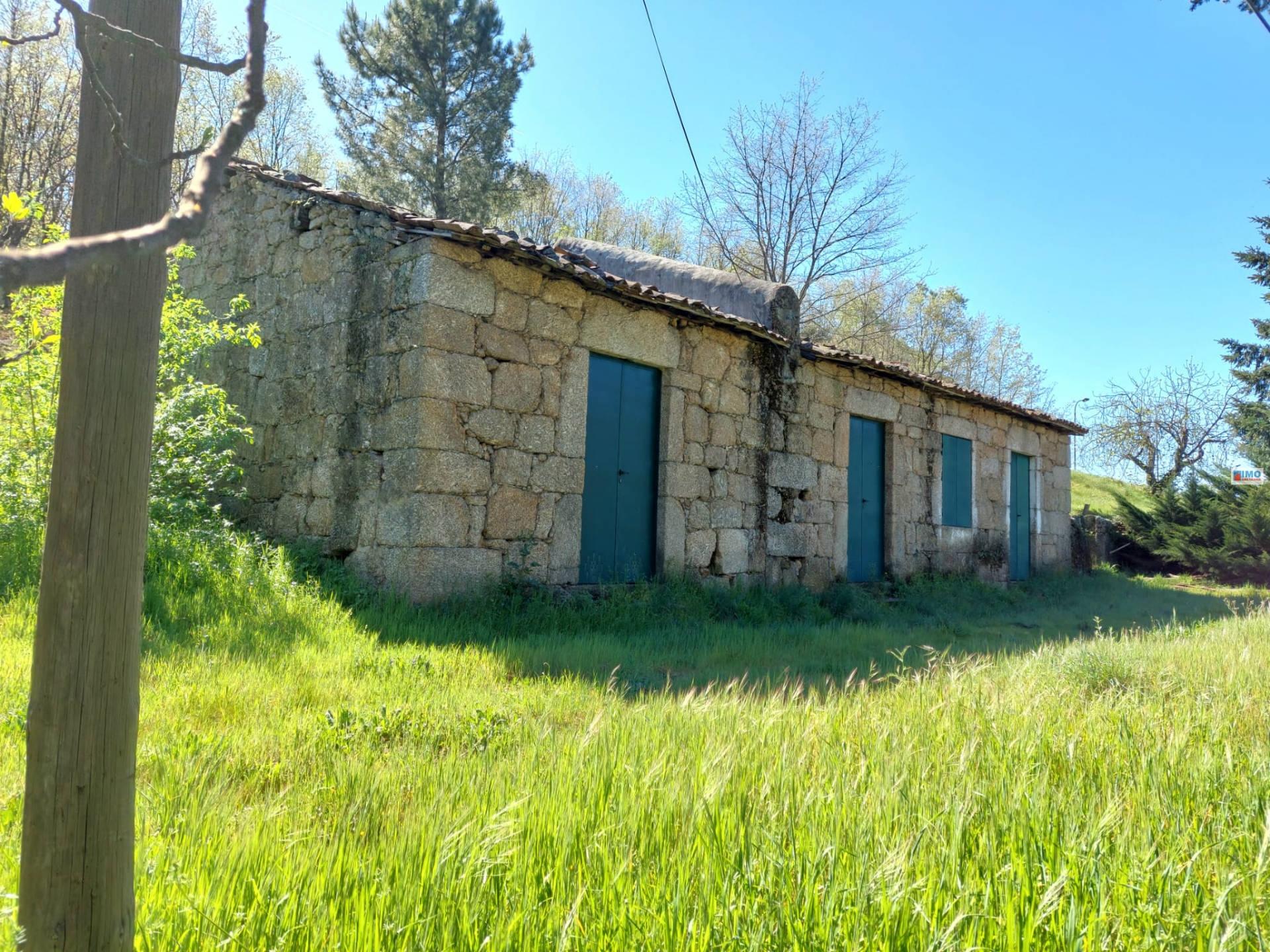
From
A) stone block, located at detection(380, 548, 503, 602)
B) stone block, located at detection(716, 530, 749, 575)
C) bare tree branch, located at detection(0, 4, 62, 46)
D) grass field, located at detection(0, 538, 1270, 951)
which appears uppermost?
bare tree branch, located at detection(0, 4, 62, 46)

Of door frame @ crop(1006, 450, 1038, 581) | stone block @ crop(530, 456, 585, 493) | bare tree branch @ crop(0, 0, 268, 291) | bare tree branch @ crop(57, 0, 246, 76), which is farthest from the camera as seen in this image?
door frame @ crop(1006, 450, 1038, 581)

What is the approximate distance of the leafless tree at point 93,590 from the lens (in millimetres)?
1484

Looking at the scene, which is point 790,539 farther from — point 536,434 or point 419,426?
point 419,426

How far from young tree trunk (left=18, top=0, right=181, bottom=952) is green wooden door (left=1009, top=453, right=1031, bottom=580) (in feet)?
44.8

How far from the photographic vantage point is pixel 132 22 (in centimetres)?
158

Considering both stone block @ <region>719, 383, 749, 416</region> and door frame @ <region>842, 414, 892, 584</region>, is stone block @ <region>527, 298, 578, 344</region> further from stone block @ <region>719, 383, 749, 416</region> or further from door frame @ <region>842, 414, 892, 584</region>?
door frame @ <region>842, 414, 892, 584</region>

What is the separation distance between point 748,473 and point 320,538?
169 inches

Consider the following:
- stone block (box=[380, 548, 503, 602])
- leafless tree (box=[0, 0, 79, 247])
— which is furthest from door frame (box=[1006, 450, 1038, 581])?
leafless tree (box=[0, 0, 79, 247])

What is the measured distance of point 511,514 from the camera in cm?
691

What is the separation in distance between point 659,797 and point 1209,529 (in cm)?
1765

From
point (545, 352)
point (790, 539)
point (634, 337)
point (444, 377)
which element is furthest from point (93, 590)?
point (790, 539)

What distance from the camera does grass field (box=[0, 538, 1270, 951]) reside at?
1.85 meters

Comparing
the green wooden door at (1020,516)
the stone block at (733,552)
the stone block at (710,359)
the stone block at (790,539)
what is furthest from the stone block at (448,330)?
the green wooden door at (1020,516)

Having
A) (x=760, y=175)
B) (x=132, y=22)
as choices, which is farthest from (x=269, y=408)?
(x=760, y=175)
